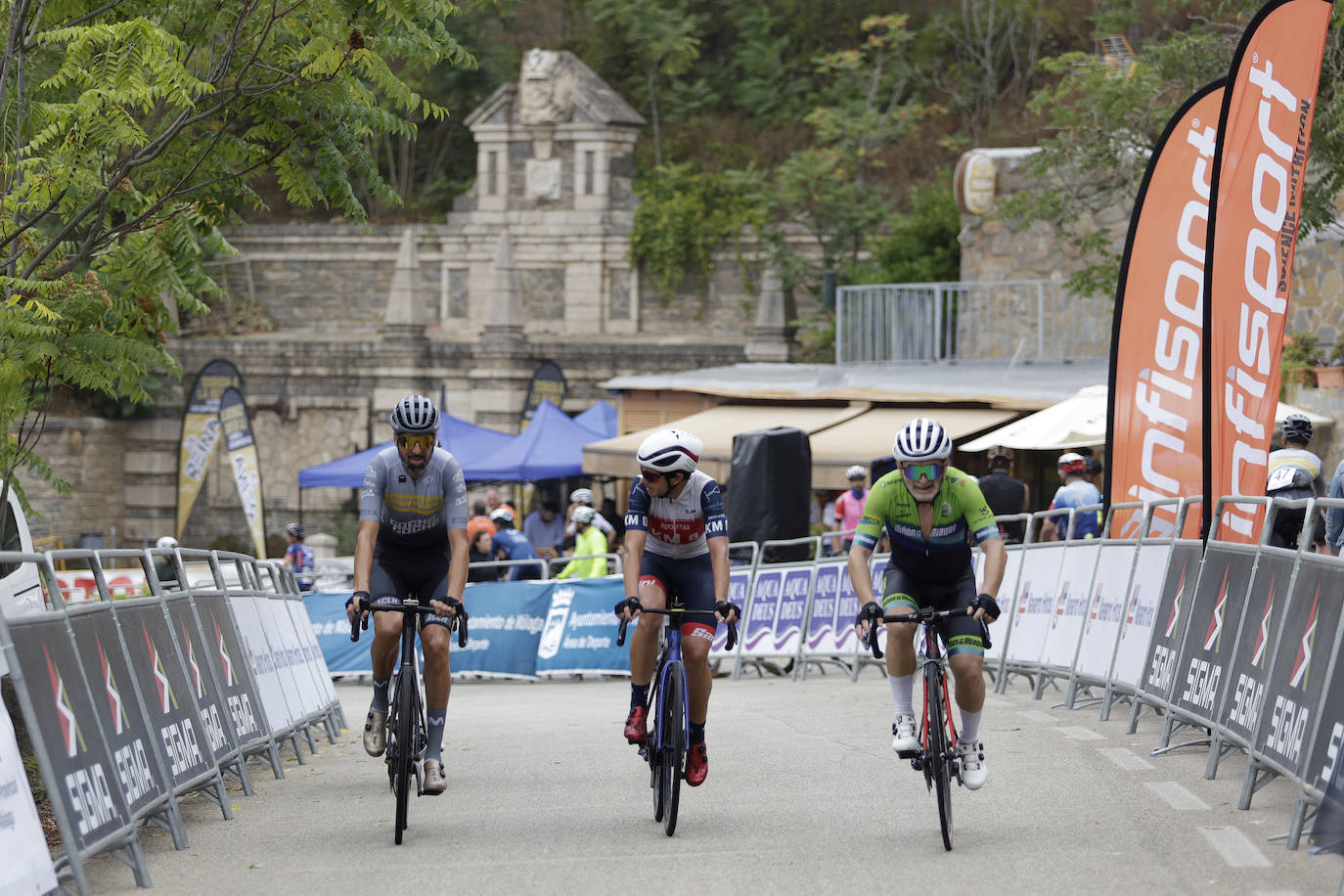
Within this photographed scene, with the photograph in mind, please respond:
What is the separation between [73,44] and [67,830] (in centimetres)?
451

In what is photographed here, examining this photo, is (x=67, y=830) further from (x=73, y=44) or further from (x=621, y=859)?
(x=73, y=44)

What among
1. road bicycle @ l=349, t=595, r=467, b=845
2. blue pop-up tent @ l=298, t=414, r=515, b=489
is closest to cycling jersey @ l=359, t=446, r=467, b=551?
road bicycle @ l=349, t=595, r=467, b=845

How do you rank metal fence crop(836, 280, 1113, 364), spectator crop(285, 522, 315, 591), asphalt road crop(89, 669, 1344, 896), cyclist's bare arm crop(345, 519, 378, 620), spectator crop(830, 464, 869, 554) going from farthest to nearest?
1. metal fence crop(836, 280, 1113, 364)
2. spectator crop(285, 522, 315, 591)
3. spectator crop(830, 464, 869, 554)
4. cyclist's bare arm crop(345, 519, 378, 620)
5. asphalt road crop(89, 669, 1344, 896)

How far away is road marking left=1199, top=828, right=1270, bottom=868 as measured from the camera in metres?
7.27

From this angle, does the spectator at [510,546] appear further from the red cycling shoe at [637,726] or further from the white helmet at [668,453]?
the white helmet at [668,453]

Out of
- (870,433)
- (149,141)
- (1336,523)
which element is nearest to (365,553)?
(149,141)

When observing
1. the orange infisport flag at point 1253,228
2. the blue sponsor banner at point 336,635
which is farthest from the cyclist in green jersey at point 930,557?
the blue sponsor banner at point 336,635

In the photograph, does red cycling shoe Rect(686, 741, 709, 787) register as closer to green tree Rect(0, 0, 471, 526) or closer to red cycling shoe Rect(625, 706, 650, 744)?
red cycling shoe Rect(625, 706, 650, 744)

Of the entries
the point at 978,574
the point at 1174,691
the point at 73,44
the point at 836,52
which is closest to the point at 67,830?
the point at 73,44

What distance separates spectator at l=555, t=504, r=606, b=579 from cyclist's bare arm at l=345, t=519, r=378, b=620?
40.0ft

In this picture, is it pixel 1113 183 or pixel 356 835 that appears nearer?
pixel 356 835

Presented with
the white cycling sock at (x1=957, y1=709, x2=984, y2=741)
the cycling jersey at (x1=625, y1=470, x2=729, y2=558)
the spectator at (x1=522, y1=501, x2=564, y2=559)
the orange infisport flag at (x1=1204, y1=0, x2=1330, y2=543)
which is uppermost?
the orange infisport flag at (x1=1204, y1=0, x2=1330, y2=543)

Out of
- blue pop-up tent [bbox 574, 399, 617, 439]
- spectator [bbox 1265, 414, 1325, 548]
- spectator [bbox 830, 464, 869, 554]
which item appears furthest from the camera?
blue pop-up tent [bbox 574, 399, 617, 439]

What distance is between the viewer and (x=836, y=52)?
45.3 m
